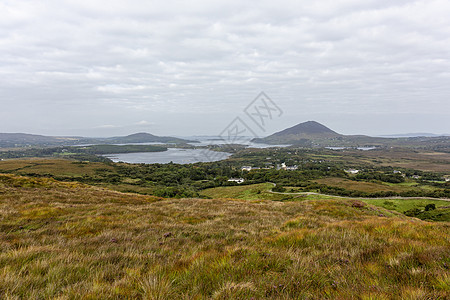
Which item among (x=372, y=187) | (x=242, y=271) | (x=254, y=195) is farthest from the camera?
(x=372, y=187)

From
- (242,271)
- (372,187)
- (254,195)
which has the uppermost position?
(242,271)

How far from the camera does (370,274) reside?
3.11m

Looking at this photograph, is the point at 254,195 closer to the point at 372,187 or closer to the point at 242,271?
the point at 372,187

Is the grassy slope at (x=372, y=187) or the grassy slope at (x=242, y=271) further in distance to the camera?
the grassy slope at (x=372, y=187)

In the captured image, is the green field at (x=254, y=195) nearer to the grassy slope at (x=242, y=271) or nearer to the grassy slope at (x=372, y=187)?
the grassy slope at (x=372, y=187)

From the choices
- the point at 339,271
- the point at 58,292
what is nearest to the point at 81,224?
the point at 58,292

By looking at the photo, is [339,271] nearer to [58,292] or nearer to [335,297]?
[335,297]

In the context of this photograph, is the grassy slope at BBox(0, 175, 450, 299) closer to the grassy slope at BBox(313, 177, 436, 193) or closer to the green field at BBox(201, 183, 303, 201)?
the green field at BBox(201, 183, 303, 201)

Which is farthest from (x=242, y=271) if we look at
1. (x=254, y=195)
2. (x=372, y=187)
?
(x=372, y=187)

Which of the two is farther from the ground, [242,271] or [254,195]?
[242,271]

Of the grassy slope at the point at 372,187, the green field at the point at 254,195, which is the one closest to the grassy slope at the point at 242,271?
the green field at the point at 254,195

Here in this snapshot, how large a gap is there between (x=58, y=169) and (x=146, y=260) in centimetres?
13755

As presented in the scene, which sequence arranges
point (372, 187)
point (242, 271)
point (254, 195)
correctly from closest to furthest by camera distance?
point (242, 271) < point (254, 195) < point (372, 187)

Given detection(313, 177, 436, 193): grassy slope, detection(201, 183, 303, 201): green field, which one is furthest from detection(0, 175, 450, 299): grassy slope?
detection(313, 177, 436, 193): grassy slope
